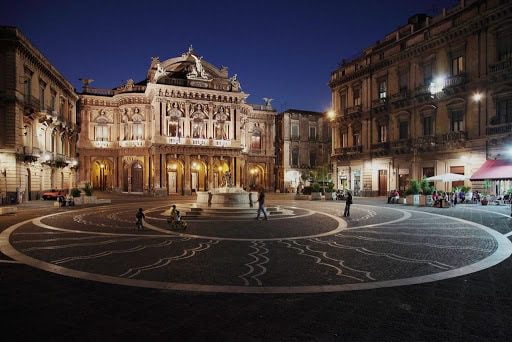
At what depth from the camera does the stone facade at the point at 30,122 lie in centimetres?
3141

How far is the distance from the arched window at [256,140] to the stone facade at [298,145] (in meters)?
3.20

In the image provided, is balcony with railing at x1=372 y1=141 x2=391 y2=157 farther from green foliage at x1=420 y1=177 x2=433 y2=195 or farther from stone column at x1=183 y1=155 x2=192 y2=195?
stone column at x1=183 y1=155 x2=192 y2=195

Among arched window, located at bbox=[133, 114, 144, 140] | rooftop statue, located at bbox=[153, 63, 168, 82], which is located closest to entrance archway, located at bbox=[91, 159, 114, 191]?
arched window, located at bbox=[133, 114, 144, 140]

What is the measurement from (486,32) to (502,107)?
235 inches

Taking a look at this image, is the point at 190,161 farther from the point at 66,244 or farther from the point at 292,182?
the point at 66,244

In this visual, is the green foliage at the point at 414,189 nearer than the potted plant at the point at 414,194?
No

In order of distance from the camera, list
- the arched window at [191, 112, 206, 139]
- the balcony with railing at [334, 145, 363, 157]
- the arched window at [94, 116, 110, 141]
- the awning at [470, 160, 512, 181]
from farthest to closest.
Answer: the arched window at [94, 116, 110, 141], the arched window at [191, 112, 206, 139], the balcony with railing at [334, 145, 363, 157], the awning at [470, 160, 512, 181]

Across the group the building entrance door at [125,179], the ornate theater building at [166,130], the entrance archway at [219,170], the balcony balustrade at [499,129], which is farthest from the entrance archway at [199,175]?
the balcony balustrade at [499,129]

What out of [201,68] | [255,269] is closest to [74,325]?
[255,269]

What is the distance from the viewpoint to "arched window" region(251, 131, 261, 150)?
193 ft

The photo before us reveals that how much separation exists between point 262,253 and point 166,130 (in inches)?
1556

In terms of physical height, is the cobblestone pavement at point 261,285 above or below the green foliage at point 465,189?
below

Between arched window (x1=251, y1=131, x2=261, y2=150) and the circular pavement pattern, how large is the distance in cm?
4239

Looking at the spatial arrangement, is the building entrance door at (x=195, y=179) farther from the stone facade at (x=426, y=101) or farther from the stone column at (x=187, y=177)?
the stone facade at (x=426, y=101)
